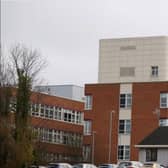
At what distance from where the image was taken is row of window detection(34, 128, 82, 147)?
345 feet

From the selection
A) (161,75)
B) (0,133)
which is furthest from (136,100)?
(0,133)

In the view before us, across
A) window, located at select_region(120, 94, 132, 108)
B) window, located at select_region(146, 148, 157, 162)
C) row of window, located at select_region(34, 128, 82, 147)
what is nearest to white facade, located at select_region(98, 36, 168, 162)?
window, located at select_region(120, 94, 132, 108)

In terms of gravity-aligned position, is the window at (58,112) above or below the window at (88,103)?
below

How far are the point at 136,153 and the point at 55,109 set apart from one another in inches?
732

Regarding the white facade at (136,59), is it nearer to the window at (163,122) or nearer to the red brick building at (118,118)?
the red brick building at (118,118)

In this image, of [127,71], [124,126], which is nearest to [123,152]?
[124,126]

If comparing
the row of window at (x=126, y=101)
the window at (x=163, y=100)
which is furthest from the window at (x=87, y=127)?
the window at (x=163, y=100)

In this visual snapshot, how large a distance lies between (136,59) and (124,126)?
16.5m

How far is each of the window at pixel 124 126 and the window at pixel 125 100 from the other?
216cm

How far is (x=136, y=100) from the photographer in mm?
99875

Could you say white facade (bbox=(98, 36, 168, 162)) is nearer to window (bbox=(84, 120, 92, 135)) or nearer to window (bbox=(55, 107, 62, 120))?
window (bbox=(55, 107, 62, 120))

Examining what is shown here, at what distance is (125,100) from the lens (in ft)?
331

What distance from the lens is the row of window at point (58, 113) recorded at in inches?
4203

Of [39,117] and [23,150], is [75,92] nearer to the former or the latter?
[39,117]
